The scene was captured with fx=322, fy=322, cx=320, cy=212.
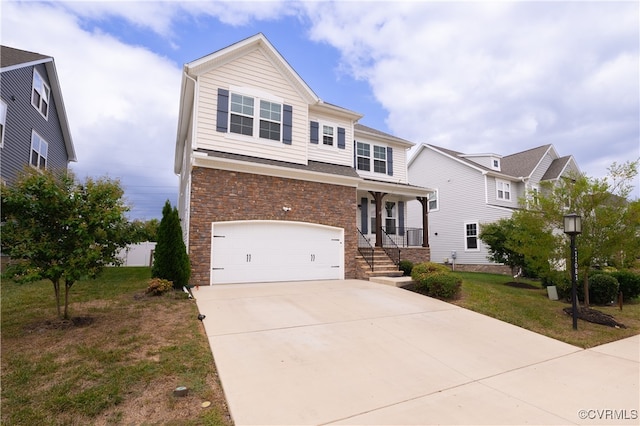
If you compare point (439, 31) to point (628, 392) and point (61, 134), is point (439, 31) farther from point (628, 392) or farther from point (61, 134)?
point (61, 134)

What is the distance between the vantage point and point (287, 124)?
12.2 metres

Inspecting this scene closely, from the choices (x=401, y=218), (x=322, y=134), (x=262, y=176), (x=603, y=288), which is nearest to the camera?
(x=603, y=288)

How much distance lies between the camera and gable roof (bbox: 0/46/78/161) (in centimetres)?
1282

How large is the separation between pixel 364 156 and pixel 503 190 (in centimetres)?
1129

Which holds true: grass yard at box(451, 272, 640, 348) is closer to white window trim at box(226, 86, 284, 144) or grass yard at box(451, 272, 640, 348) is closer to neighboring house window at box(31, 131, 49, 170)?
white window trim at box(226, 86, 284, 144)

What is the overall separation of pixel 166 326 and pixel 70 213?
254 cm

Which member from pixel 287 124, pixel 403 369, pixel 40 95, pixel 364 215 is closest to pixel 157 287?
pixel 403 369

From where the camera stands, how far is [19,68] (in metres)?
13.2

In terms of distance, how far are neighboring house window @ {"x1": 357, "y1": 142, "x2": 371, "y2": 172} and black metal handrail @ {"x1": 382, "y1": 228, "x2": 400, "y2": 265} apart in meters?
3.23

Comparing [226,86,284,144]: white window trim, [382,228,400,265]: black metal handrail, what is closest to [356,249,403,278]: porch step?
[382,228,400,265]: black metal handrail

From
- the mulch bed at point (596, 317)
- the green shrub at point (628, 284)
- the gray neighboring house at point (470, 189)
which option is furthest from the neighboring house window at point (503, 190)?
the mulch bed at point (596, 317)

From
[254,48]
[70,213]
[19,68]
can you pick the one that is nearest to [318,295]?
[70,213]

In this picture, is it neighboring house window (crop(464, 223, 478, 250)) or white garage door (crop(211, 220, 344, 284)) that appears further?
neighboring house window (crop(464, 223, 478, 250))

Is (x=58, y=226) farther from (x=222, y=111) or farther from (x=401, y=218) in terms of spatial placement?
(x=401, y=218)
